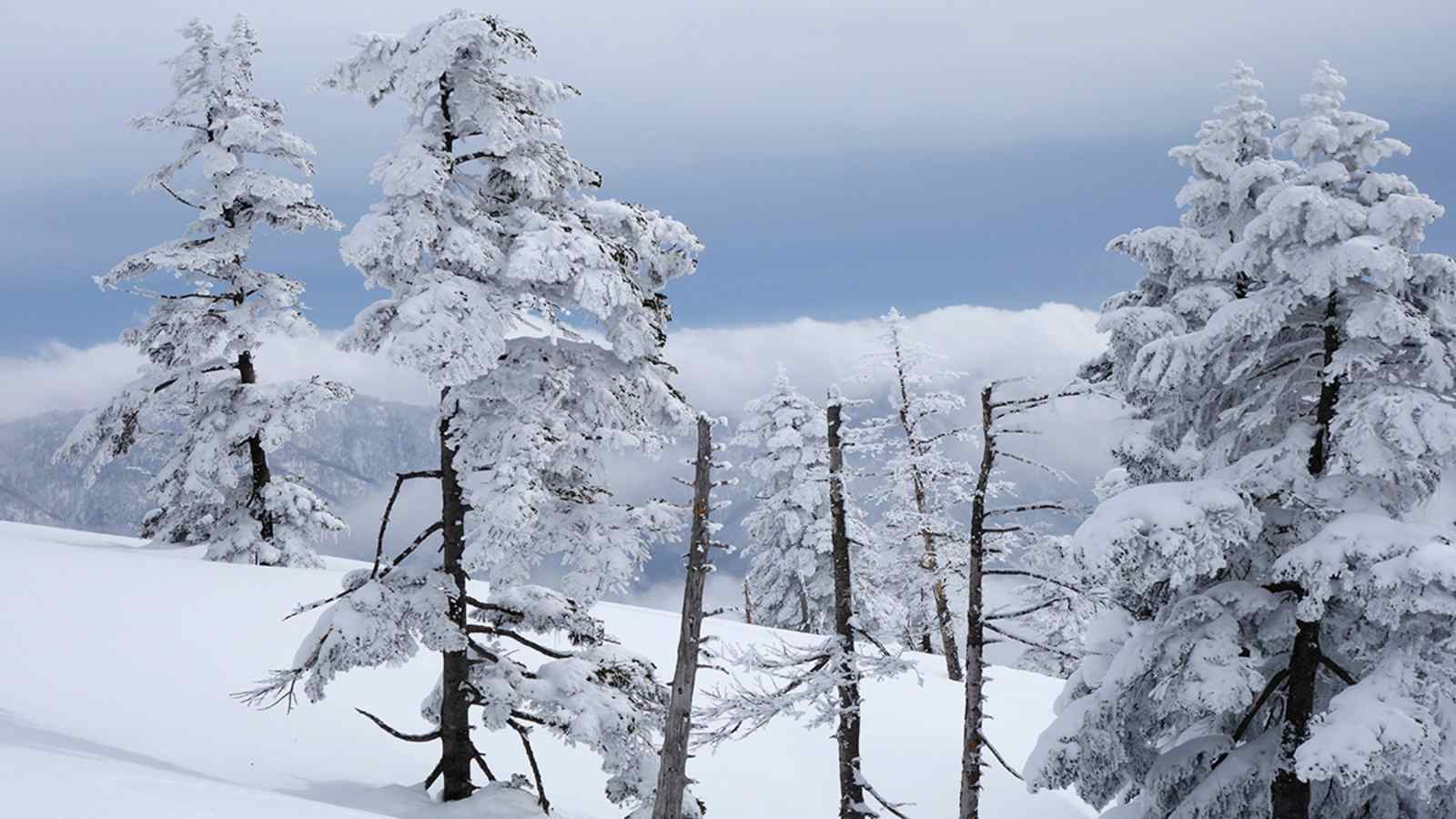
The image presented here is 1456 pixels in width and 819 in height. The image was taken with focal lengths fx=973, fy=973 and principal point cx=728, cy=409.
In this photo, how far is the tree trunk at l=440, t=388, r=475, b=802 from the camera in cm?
1248

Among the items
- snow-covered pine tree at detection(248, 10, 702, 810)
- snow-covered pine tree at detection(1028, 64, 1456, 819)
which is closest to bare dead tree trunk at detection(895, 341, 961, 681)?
snow-covered pine tree at detection(1028, 64, 1456, 819)

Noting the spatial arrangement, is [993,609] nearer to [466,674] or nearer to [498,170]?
[466,674]

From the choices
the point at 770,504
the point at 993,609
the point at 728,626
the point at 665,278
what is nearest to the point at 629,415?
the point at 665,278

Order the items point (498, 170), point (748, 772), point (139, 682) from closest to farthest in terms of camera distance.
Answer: point (498, 170)
point (139, 682)
point (748, 772)

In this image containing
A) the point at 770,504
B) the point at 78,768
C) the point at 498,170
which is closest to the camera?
the point at 78,768

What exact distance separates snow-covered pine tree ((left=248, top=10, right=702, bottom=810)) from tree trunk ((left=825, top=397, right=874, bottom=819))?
2632 mm

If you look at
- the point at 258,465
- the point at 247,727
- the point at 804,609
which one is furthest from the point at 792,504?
the point at 247,727

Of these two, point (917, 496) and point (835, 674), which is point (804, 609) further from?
point (835, 674)

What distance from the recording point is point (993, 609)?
549 inches

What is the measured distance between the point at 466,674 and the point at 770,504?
80.2 ft

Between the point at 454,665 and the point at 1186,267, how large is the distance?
490 inches

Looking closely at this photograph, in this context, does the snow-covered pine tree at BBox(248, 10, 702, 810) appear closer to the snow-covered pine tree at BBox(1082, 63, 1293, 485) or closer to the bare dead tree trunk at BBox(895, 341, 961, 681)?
the snow-covered pine tree at BBox(1082, 63, 1293, 485)

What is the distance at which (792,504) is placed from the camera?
36000 millimetres

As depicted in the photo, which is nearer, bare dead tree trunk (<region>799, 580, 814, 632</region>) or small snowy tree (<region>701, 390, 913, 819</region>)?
small snowy tree (<region>701, 390, 913, 819</region>)
